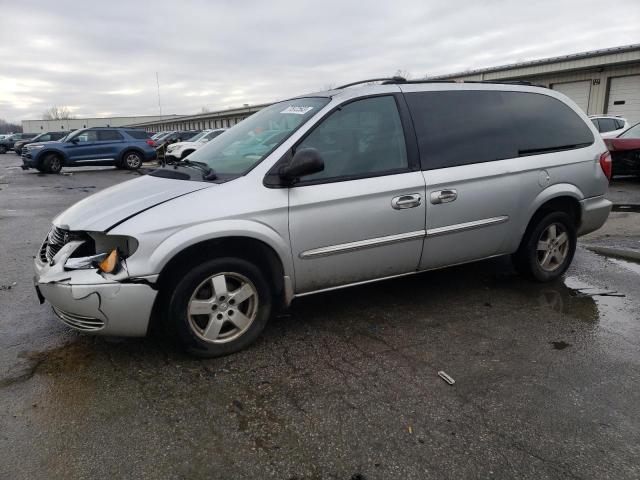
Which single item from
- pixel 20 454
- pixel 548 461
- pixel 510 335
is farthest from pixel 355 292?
pixel 20 454

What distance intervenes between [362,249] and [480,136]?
1512 millimetres

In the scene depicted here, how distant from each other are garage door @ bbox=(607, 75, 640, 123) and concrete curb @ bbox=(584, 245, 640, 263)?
62.9ft

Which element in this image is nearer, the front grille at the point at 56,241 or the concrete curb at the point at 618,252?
the front grille at the point at 56,241

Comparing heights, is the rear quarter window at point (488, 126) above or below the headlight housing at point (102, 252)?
above

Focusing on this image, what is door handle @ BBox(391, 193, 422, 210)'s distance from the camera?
11.7 feet

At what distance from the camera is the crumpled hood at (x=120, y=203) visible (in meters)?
3.07

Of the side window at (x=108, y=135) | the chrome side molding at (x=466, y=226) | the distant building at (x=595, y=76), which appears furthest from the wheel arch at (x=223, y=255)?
the distant building at (x=595, y=76)

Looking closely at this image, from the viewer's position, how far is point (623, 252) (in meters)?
5.72

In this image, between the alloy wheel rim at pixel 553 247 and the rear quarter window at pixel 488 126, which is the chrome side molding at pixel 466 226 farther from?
the alloy wheel rim at pixel 553 247

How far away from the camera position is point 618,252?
5.74 m

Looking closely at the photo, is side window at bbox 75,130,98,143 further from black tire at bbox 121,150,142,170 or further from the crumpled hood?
the crumpled hood

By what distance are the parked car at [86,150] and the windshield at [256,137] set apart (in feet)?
57.0

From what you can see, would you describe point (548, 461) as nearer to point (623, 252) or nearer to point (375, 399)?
point (375, 399)

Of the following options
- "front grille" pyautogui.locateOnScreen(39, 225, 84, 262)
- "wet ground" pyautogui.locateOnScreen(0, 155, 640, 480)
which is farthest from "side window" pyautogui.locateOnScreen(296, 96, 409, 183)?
"front grille" pyautogui.locateOnScreen(39, 225, 84, 262)
